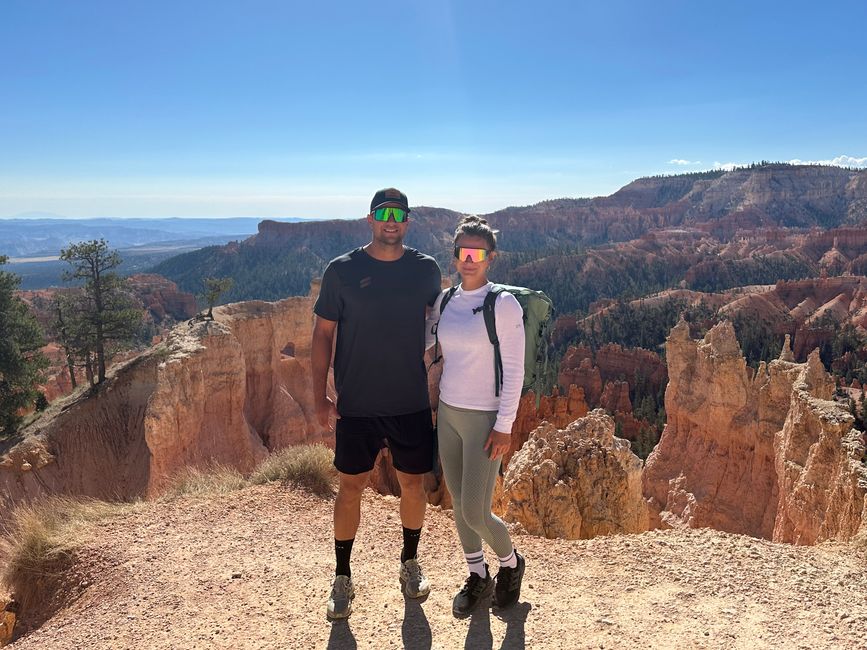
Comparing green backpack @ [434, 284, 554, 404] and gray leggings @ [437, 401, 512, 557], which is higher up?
green backpack @ [434, 284, 554, 404]

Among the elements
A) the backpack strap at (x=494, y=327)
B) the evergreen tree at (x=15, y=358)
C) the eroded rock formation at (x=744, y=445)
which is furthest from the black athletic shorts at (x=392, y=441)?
the evergreen tree at (x=15, y=358)

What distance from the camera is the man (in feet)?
11.3

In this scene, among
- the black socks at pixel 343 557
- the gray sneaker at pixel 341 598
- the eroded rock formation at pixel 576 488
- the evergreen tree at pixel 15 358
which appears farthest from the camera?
the evergreen tree at pixel 15 358

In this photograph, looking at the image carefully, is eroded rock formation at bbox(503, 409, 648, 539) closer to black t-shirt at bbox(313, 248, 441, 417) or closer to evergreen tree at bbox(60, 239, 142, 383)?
black t-shirt at bbox(313, 248, 441, 417)

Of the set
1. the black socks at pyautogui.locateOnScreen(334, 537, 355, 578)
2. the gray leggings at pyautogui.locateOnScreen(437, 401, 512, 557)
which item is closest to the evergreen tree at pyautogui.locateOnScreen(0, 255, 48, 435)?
the black socks at pyautogui.locateOnScreen(334, 537, 355, 578)

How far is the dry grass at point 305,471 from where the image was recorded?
21.0 ft

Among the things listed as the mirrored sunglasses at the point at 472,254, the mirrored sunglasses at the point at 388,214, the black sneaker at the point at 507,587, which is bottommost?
the black sneaker at the point at 507,587

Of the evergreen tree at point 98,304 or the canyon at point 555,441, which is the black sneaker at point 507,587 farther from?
the evergreen tree at point 98,304

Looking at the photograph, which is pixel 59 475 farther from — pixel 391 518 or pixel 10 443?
pixel 391 518

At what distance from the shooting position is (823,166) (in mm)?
157875

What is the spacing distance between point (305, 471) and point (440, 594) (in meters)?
3.00

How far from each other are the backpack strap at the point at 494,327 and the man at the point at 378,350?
0.48 m

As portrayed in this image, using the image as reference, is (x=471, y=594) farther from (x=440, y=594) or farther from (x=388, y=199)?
(x=388, y=199)

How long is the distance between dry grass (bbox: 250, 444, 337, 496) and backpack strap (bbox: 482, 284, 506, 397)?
12.3 ft
